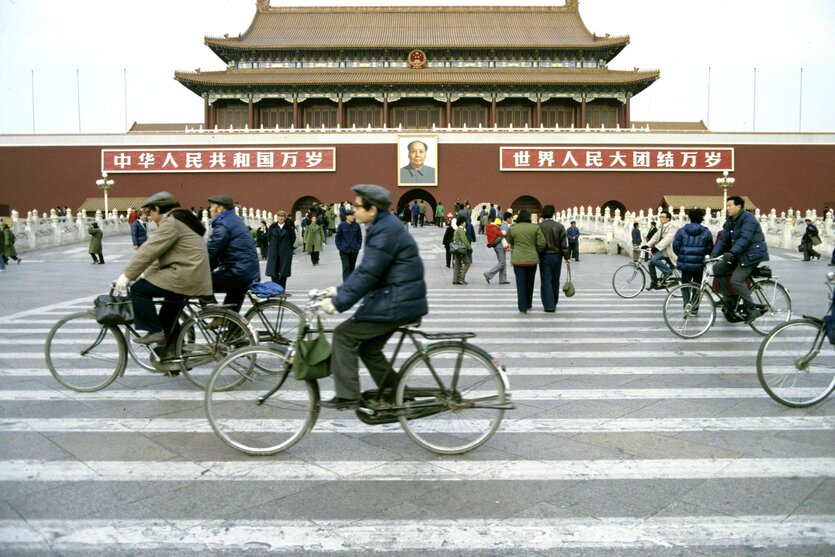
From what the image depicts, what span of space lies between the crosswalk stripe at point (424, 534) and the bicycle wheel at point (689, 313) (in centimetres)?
474

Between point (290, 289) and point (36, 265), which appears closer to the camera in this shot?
point (290, 289)

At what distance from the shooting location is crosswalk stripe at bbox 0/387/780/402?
5547 mm

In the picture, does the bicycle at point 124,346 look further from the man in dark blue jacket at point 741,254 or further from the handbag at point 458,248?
the handbag at point 458,248

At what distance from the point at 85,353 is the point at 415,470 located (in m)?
3.16

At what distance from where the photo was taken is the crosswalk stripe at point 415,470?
3928 millimetres

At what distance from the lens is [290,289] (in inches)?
523

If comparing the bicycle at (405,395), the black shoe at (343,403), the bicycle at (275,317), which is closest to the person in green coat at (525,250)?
the bicycle at (275,317)

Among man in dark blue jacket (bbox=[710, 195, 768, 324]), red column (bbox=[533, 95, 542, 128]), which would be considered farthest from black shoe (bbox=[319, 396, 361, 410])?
red column (bbox=[533, 95, 542, 128])

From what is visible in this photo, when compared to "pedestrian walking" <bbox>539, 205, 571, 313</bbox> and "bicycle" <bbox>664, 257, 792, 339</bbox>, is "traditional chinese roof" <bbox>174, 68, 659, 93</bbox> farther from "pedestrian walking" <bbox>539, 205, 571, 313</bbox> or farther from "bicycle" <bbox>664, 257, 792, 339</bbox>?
"bicycle" <bbox>664, 257, 792, 339</bbox>

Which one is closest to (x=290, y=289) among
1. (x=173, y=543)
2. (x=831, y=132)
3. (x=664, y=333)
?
(x=664, y=333)

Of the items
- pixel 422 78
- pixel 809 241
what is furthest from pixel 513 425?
pixel 422 78

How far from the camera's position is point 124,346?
225 inches

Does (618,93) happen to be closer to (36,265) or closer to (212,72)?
(212,72)

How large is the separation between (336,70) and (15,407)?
118 feet
